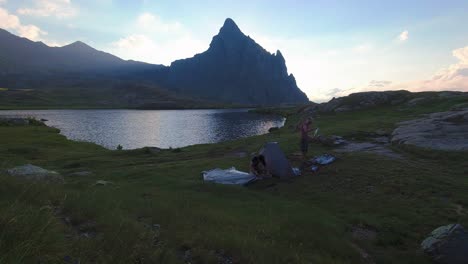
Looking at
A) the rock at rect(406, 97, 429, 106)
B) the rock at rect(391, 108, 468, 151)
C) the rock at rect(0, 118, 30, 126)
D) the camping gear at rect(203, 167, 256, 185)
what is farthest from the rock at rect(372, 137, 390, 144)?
the rock at rect(0, 118, 30, 126)

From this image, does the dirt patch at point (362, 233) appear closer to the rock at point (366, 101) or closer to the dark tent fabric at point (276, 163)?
the dark tent fabric at point (276, 163)

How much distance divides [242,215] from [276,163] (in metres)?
8.96

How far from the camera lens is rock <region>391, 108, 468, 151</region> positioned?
3100 centimetres

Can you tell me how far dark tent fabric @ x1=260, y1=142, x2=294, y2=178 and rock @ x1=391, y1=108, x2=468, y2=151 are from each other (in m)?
15.7

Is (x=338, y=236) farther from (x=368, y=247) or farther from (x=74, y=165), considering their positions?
(x=74, y=165)

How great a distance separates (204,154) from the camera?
39406mm

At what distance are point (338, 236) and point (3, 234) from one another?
11.3 metres

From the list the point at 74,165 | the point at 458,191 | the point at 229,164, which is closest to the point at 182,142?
the point at 74,165

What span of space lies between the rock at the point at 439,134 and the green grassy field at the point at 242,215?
9.88 ft

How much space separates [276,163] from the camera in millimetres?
23469

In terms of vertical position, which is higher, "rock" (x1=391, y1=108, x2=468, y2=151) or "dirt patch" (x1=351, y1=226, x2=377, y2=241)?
"rock" (x1=391, y1=108, x2=468, y2=151)

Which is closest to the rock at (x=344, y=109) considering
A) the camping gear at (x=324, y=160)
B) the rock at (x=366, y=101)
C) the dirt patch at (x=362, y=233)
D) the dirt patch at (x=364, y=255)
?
the rock at (x=366, y=101)

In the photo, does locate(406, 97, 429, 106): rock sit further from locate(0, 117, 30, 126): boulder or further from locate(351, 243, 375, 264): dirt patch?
locate(0, 117, 30, 126): boulder

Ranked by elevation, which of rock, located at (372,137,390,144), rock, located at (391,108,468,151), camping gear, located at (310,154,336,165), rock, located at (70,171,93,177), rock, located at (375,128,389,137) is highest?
rock, located at (391,108,468,151)
